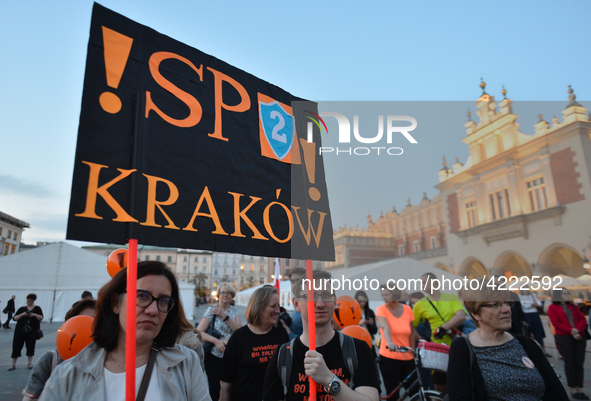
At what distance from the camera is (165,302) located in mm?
1590

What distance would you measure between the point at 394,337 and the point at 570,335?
3.06 metres

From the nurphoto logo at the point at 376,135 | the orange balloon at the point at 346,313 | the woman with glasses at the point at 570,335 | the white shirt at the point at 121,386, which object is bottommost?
the woman with glasses at the point at 570,335

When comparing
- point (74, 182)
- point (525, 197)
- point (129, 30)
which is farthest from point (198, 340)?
point (525, 197)

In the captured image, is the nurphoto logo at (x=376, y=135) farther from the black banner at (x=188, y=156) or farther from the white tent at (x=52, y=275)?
the white tent at (x=52, y=275)

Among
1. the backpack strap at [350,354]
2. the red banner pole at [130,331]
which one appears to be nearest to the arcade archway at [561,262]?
the backpack strap at [350,354]

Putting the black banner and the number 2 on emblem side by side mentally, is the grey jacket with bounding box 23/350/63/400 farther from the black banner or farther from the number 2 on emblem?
the number 2 on emblem

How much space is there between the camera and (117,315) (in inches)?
61.9

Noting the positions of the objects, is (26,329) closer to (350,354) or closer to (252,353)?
(252,353)

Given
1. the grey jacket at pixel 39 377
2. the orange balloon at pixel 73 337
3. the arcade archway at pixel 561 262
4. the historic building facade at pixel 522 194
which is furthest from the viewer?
the arcade archway at pixel 561 262

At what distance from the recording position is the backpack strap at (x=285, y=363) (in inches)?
80.3

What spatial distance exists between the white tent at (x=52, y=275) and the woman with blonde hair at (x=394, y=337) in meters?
18.6

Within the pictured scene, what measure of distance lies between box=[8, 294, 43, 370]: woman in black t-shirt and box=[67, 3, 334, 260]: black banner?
827 centimetres

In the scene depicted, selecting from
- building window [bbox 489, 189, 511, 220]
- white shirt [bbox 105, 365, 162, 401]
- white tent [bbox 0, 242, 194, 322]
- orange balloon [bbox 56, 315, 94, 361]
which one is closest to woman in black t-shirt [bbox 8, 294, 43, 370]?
orange balloon [bbox 56, 315, 94, 361]

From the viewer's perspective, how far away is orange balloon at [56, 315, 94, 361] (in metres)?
2.86
